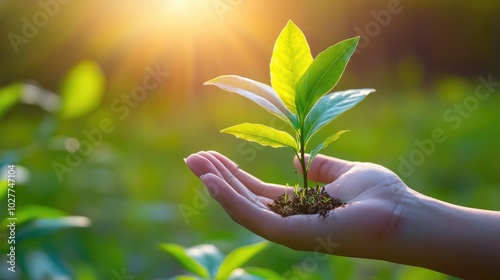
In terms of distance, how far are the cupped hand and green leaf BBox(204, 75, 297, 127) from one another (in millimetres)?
157

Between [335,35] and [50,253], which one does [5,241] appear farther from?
[335,35]

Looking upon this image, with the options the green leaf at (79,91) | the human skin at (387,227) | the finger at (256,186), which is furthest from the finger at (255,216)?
the green leaf at (79,91)

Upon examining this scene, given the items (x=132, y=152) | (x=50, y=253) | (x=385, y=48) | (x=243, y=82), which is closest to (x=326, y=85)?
(x=243, y=82)

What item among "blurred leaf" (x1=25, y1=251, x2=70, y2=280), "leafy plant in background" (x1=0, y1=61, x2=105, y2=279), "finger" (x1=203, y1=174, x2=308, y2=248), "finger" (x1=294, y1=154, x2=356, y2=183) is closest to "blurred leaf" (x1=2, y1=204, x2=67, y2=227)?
"leafy plant in background" (x1=0, y1=61, x2=105, y2=279)

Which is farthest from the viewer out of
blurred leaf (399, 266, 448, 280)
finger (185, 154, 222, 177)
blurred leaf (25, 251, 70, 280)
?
blurred leaf (25, 251, 70, 280)

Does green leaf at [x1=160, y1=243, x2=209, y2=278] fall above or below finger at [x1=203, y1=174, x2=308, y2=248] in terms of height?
below

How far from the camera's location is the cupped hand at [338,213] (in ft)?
3.86

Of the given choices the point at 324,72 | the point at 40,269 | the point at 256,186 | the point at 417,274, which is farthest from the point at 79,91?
the point at 417,274

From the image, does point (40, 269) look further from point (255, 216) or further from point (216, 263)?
point (255, 216)

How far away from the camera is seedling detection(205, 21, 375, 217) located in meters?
1.22

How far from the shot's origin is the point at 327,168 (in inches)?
58.1

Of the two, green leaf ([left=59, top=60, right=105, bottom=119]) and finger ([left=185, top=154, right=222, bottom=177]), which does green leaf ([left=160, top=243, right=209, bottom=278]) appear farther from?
green leaf ([left=59, top=60, right=105, bottom=119])

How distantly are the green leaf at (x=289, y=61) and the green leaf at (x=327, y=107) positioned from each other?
0.05 m

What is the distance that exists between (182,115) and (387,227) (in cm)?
317
